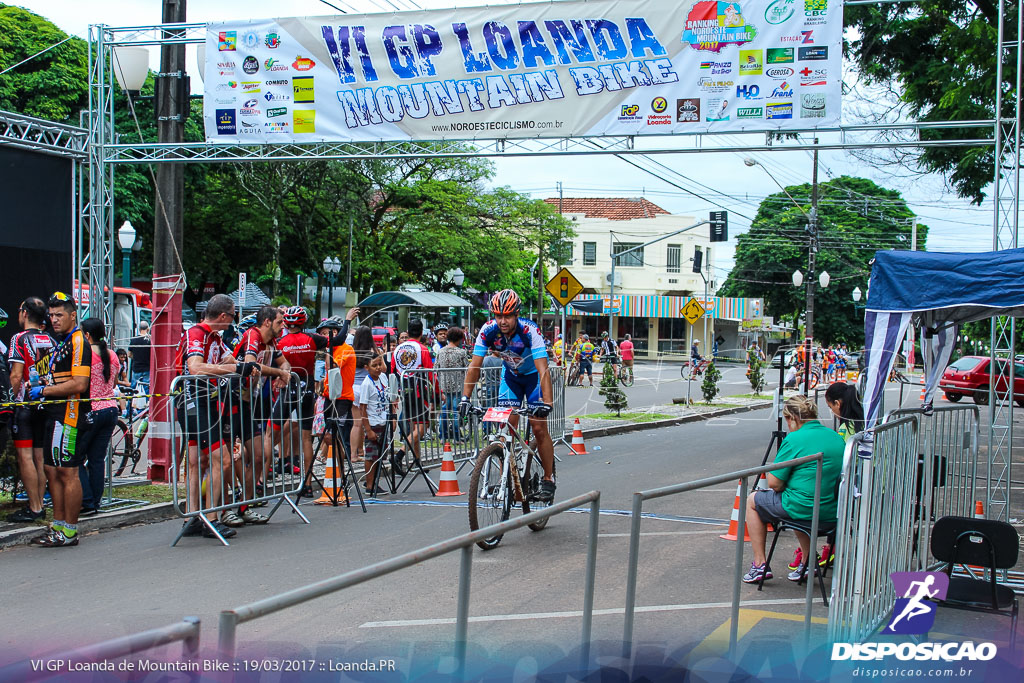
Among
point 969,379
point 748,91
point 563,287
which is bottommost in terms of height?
point 969,379

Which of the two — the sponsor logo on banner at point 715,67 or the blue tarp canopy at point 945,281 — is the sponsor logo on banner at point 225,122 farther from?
the blue tarp canopy at point 945,281

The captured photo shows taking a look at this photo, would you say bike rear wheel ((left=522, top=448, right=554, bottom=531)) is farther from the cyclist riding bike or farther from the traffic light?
the traffic light

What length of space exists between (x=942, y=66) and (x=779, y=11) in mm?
6151

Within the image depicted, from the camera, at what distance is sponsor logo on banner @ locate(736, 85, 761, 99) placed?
11711 mm

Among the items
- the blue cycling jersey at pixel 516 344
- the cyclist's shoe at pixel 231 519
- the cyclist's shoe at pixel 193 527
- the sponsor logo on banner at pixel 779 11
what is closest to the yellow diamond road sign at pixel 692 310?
the sponsor logo on banner at pixel 779 11

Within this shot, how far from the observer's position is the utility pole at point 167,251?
36.3 ft

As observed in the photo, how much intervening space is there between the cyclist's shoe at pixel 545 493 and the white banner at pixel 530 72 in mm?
5695

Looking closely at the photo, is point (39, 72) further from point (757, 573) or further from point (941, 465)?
point (941, 465)

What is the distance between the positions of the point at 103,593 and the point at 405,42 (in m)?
8.61

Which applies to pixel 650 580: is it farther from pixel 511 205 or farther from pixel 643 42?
pixel 511 205

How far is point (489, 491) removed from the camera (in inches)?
293

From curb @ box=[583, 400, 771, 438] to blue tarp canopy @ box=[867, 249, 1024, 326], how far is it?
9365 mm

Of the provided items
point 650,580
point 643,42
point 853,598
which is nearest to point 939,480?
point 853,598

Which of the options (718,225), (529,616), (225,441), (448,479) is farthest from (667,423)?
(529,616)
